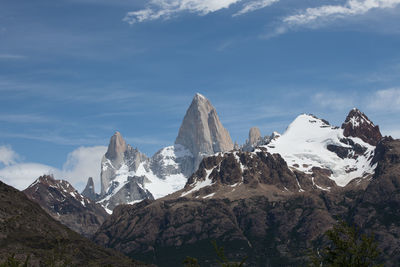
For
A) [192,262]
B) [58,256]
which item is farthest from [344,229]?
[58,256]

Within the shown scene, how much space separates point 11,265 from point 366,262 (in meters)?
51.4

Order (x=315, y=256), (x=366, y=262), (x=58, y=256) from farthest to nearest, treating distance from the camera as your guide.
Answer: (x=58, y=256)
(x=315, y=256)
(x=366, y=262)

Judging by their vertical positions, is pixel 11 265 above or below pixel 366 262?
above

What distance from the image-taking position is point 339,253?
267 feet

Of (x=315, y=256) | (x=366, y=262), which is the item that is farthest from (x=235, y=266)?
(x=366, y=262)

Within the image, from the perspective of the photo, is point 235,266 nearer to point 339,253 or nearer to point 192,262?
point 339,253

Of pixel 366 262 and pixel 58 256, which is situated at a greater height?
pixel 58 256

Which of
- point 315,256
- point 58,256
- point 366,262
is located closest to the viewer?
point 366,262

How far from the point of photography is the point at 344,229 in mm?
82312

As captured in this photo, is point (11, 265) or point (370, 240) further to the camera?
point (11, 265)

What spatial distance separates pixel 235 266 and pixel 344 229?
15867mm

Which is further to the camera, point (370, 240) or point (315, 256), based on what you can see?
point (315, 256)

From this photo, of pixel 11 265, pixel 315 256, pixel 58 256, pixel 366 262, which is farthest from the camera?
pixel 58 256

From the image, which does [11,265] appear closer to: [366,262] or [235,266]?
[235,266]
